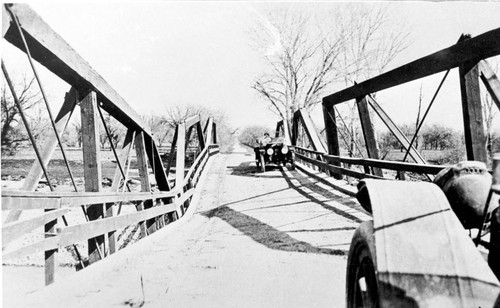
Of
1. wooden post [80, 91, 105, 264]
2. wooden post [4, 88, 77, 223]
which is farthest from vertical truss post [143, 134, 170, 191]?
wooden post [4, 88, 77, 223]

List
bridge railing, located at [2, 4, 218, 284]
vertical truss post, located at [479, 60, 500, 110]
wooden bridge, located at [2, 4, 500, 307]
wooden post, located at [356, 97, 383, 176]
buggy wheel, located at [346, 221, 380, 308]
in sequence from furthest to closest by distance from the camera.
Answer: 1. wooden post, located at [356, 97, 383, 176]
2. vertical truss post, located at [479, 60, 500, 110]
3. bridge railing, located at [2, 4, 218, 284]
4. buggy wheel, located at [346, 221, 380, 308]
5. wooden bridge, located at [2, 4, 500, 307]

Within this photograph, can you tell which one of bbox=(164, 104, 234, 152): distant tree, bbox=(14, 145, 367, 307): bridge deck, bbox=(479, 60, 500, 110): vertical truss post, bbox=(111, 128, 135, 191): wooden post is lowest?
bbox=(14, 145, 367, 307): bridge deck

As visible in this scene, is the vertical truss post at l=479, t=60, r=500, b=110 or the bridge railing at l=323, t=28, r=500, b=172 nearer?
the vertical truss post at l=479, t=60, r=500, b=110

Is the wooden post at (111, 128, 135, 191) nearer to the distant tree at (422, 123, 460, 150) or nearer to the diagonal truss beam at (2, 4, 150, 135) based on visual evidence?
the diagonal truss beam at (2, 4, 150, 135)

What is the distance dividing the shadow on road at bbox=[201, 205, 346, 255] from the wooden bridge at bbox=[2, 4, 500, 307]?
0.9 inches

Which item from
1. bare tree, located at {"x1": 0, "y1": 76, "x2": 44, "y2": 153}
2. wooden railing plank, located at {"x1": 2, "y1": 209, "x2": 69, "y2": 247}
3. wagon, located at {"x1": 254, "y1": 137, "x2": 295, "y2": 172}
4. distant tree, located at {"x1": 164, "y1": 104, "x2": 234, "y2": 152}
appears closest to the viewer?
wooden railing plank, located at {"x1": 2, "y1": 209, "x2": 69, "y2": 247}

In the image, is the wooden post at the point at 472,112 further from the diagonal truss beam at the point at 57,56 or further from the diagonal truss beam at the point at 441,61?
the diagonal truss beam at the point at 57,56

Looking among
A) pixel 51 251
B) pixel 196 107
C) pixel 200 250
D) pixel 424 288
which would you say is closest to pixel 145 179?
pixel 200 250

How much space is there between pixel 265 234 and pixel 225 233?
74cm

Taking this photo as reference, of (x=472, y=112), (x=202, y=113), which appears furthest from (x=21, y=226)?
(x=202, y=113)

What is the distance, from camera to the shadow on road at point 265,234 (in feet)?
15.3

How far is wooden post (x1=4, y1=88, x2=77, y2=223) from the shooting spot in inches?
140

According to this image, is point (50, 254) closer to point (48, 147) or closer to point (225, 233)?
point (48, 147)

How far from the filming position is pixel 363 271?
7.18 feet
